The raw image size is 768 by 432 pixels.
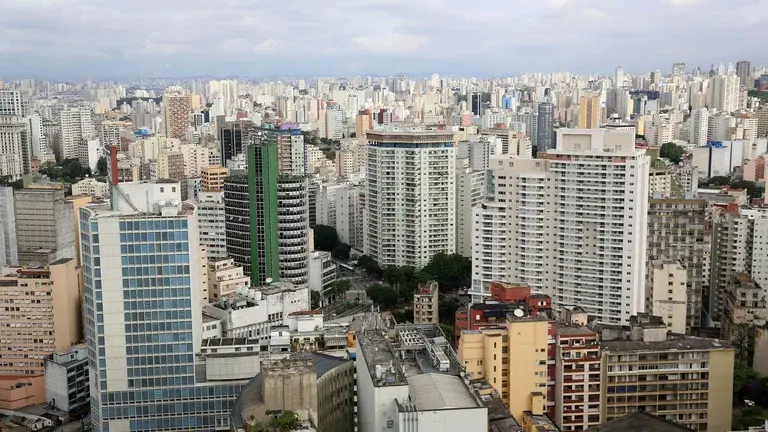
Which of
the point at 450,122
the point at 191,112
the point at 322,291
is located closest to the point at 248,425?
the point at 322,291

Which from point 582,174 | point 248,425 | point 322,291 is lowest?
point 322,291

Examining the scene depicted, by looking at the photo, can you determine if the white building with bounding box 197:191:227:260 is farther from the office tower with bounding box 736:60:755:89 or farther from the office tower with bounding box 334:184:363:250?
the office tower with bounding box 736:60:755:89

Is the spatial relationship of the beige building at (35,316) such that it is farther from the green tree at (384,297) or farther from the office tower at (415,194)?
the office tower at (415,194)

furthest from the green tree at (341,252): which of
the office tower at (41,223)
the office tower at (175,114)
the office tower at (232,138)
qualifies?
the office tower at (175,114)

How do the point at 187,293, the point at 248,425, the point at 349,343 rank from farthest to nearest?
the point at 349,343
the point at 187,293
the point at 248,425

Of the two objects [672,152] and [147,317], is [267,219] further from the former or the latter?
[672,152]

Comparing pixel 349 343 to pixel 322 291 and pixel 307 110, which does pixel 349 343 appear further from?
pixel 307 110

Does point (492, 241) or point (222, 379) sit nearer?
point (222, 379)

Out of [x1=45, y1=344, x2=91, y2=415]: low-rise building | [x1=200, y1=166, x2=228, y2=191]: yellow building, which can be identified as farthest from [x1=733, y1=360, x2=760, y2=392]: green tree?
[x1=200, y1=166, x2=228, y2=191]: yellow building
